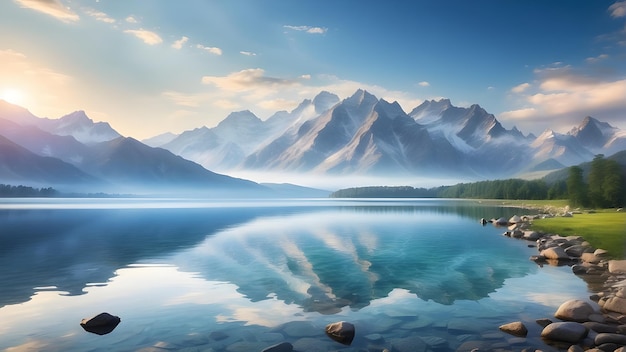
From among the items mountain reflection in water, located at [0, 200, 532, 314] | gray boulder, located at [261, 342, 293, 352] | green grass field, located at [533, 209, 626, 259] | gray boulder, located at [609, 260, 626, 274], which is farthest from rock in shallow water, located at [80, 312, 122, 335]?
green grass field, located at [533, 209, 626, 259]

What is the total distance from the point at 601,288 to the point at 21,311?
3727cm

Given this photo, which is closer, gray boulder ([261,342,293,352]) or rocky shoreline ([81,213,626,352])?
gray boulder ([261,342,293,352])

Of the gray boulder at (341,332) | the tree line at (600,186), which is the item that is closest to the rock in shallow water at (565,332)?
the gray boulder at (341,332)

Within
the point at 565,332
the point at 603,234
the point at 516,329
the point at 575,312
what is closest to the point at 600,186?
the point at 603,234

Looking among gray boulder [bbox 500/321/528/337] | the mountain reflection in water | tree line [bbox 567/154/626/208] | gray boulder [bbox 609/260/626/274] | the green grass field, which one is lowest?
the mountain reflection in water

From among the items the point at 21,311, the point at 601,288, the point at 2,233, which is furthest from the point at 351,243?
the point at 2,233

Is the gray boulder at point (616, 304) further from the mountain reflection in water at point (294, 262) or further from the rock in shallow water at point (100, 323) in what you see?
the rock in shallow water at point (100, 323)


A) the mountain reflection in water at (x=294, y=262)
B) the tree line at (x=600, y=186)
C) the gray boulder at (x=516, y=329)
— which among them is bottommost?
the mountain reflection in water at (x=294, y=262)

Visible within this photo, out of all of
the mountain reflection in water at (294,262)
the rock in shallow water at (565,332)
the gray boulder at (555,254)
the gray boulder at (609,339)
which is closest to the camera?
the gray boulder at (609,339)

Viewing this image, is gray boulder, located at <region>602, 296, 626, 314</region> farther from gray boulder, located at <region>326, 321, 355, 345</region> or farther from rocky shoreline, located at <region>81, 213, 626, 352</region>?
gray boulder, located at <region>326, 321, 355, 345</region>

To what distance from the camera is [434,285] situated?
32.0 metres

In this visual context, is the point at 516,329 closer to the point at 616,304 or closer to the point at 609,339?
the point at 609,339

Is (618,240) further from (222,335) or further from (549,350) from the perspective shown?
(222,335)

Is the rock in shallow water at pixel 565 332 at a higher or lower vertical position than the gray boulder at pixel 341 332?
higher
